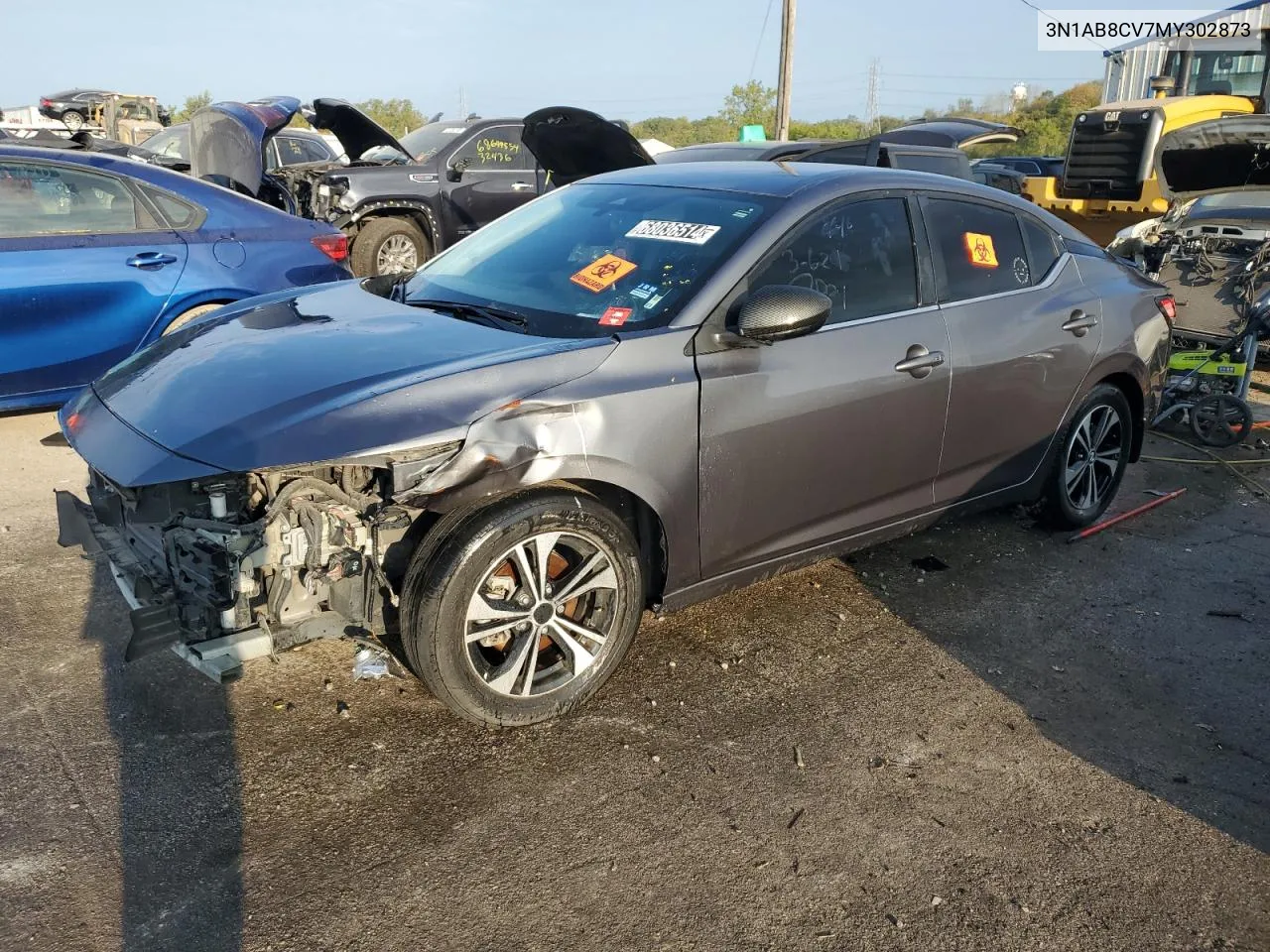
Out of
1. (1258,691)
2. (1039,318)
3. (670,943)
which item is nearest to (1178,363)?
(1039,318)

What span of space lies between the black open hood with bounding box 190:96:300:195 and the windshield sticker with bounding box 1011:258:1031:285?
18.2ft

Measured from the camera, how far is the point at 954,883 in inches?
109

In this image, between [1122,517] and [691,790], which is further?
[1122,517]

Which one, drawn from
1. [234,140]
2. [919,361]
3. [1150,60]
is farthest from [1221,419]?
[1150,60]

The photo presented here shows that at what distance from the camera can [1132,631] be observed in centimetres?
429

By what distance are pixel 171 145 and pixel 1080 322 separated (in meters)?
12.9

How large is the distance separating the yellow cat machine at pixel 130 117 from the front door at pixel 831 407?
19.3 metres

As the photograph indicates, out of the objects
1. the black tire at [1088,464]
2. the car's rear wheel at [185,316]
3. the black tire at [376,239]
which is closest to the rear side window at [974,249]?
the black tire at [1088,464]

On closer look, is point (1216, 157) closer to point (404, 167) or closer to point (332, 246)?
→ point (332, 246)

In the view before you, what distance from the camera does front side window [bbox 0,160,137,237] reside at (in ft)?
18.5

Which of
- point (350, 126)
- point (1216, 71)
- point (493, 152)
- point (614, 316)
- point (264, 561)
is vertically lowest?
point (264, 561)

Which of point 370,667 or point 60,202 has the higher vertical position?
point 60,202

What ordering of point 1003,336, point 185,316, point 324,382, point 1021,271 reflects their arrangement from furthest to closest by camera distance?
point 185,316 → point 1021,271 → point 1003,336 → point 324,382

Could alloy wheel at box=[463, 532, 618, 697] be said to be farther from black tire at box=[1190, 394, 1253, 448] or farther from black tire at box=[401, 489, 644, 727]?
black tire at box=[1190, 394, 1253, 448]
